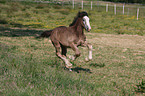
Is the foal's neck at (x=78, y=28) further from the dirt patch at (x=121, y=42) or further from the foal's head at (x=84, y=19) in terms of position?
the dirt patch at (x=121, y=42)

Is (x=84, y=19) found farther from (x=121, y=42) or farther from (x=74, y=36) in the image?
(x=121, y=42)

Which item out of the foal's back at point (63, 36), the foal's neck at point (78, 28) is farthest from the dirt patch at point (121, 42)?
the foal's back at point (63, 36)

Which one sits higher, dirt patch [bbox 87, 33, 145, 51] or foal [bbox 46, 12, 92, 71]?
foal [bbox 46, 12, 92, 71]

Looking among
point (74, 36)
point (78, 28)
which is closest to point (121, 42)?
point (78, 28)

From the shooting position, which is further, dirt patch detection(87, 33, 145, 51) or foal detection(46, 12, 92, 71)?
dirt patch detection(87, 33, 145, 51)

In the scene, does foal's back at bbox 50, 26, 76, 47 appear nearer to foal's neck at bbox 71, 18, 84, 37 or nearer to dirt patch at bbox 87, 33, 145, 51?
foal's neck at bbox 71, 18, 84, 37

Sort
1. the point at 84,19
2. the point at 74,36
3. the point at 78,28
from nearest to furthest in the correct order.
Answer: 1. the point at 84,19
2. the point at 74,36
3. the point at 78,28

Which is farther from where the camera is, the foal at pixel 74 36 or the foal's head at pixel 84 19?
the foal at pixel 74 36

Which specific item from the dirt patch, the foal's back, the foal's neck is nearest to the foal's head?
the foal's neck

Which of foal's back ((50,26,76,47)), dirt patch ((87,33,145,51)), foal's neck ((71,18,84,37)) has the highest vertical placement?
foal's neck ((71,18,84,37))

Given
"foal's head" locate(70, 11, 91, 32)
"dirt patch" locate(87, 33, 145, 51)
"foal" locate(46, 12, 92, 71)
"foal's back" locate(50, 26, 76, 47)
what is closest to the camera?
"foal's head" locate(70, 11, 91, 32)

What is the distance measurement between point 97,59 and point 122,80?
3186 millimetres

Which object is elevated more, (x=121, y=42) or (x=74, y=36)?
(x=74, y=36)

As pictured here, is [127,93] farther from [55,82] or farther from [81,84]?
[55,82]
